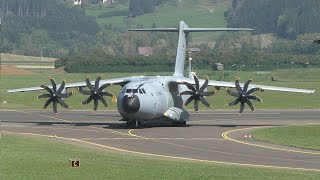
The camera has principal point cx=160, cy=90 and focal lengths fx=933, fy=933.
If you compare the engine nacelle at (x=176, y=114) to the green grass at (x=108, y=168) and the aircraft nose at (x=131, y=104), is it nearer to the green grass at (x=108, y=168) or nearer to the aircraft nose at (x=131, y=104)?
the aircraft nose at (x=131, y=104)

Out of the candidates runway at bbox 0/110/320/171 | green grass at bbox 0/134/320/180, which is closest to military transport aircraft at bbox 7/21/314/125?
runway at bbox 0/110/320/171

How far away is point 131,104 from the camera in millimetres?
57250

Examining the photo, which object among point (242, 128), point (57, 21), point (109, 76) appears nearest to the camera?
point (242, 128)

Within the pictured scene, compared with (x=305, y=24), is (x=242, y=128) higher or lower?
lower

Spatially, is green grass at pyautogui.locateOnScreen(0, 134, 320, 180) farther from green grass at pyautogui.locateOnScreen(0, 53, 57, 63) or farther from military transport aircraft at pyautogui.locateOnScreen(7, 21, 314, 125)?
green grass at pyautogui.locateOnScreen(0, 53, 57, 63)

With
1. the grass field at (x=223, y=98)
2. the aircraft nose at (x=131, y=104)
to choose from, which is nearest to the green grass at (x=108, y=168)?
the aircraft nose at (x=131, y=104)

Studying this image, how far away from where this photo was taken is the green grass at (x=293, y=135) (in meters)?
47.6

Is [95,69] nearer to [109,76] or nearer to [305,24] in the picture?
[109,76]

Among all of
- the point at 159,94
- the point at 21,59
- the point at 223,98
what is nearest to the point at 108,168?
the point at 159,94

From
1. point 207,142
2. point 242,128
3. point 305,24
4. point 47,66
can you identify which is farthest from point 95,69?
point 207,142

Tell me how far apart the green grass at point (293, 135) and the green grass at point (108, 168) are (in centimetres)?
1066

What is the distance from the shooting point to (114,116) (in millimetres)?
72312

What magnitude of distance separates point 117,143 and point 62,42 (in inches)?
5664

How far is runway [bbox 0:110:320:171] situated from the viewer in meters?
41.1
